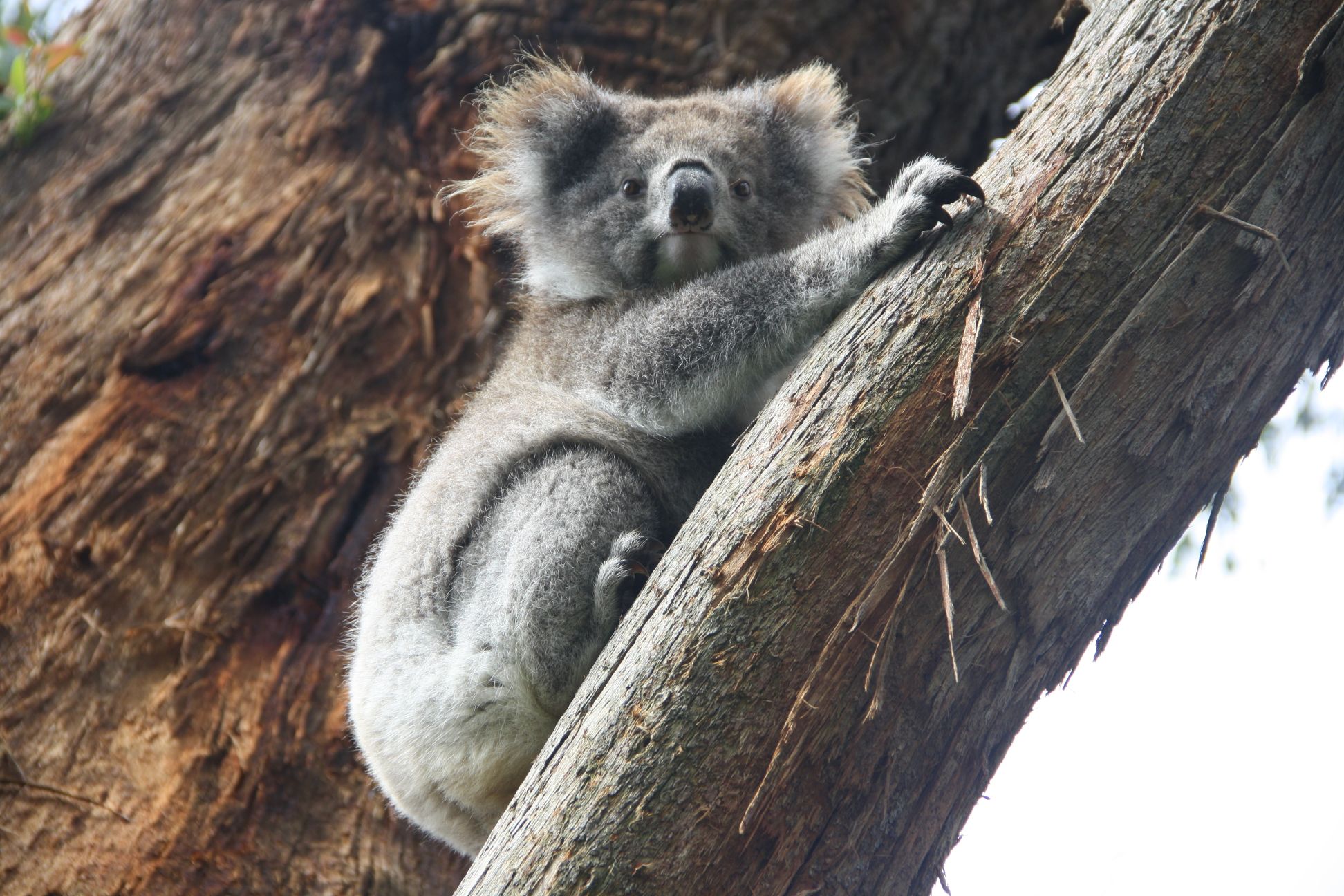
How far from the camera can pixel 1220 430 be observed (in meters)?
2.02

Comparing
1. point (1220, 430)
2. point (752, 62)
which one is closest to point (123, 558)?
point (752, 62)

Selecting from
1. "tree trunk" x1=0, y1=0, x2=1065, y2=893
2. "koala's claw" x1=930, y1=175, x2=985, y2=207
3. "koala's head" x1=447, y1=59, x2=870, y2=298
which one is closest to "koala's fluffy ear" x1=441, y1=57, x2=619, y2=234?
"koala's head" x1=447, y1=59, x2=870, y2=298

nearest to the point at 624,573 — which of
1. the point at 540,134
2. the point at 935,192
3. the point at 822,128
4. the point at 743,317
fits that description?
the point at 743,317

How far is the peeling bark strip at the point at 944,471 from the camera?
6.10ft

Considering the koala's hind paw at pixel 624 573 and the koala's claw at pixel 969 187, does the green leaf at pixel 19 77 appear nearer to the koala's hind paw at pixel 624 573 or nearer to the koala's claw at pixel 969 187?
the koala's hind paw at pixel 624 573

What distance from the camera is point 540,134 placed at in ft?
11.7

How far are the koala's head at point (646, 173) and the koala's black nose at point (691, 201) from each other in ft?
0.18

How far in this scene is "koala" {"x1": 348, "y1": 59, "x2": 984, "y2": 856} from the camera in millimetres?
2586

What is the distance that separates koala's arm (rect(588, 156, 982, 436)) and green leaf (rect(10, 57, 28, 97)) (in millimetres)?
2975

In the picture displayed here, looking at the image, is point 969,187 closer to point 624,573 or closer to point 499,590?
point 624,573

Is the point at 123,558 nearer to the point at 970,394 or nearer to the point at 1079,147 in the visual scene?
the point at 970,394

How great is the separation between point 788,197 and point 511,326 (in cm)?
121

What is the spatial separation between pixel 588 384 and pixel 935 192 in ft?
3.99

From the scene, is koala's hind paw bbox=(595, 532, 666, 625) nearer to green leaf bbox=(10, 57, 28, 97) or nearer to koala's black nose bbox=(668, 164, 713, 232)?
koala's black nose bbox=(668, 164, 713, 232)
